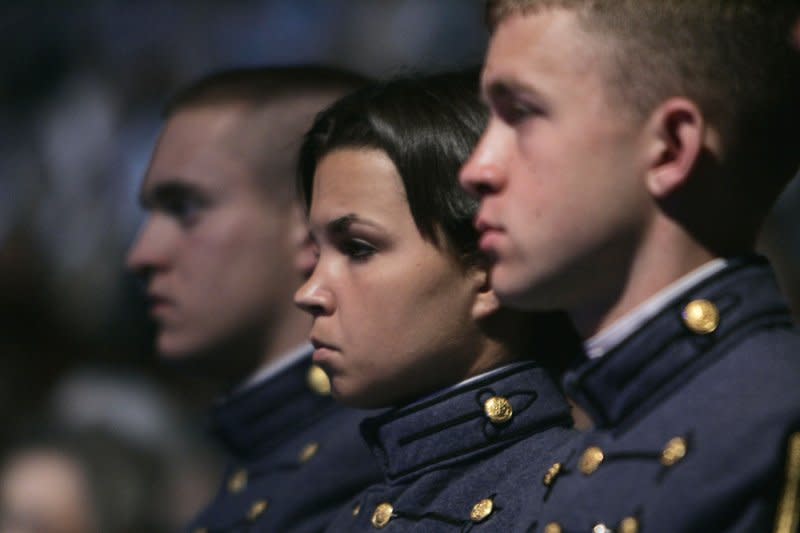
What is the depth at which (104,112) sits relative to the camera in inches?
235

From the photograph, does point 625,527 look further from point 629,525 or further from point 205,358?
point 205,358

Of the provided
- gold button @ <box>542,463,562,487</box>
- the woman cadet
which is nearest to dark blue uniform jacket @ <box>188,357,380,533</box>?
the woman cadet

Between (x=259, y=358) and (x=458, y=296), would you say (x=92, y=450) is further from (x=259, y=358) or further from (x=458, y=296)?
(x=458, y=296)

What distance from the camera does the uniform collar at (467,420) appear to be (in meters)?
2.17

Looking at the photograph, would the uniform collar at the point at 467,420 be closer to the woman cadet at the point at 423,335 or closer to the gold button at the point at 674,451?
the woman cadet at the point at 423,335

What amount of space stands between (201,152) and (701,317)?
1.56m

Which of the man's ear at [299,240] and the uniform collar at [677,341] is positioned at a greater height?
the uniform collar at [677,341]

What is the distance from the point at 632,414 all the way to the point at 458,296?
46 centimetres

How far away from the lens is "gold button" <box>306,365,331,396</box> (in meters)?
2.88

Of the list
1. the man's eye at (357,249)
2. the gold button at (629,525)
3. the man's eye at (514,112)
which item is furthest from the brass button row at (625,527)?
the man's eye at (357,249)

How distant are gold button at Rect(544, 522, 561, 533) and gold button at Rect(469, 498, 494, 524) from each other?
0.28 meters

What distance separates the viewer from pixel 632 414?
1800 mm

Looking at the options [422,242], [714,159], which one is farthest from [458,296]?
[714,159]

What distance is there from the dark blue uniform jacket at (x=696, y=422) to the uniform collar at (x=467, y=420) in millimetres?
304
